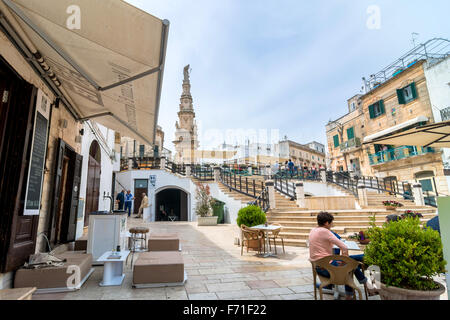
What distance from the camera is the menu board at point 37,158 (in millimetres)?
3469

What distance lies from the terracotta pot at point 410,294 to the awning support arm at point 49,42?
14.5 feet

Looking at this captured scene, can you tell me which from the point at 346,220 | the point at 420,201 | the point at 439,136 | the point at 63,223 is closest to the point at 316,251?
the point at 439,136

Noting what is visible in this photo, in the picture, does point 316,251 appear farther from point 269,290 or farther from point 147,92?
point 147,92

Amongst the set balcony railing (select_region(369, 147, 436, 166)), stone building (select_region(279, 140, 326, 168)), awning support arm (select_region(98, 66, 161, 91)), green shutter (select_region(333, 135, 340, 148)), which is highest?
stone building (select_region(279, 140, 326, 168))

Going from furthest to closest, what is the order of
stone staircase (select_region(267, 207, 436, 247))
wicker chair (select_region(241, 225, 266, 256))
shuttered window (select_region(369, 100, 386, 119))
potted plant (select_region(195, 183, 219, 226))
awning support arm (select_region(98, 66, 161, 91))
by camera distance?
shuttered window (select_region(369, 100, 386, 119)), potted plant (select_region(195, 183, 219, 226)), stone staircase (select_region(267, 207, 436, 247)), wicker chair (select_region(241, 225, 266, 256)), awning support arm (select_region(98, 66, 161, 91))

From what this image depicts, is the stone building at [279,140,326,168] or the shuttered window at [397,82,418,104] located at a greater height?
the stone building at [279,140,326,168]

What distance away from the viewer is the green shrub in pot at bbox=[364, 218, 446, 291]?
2422 mm

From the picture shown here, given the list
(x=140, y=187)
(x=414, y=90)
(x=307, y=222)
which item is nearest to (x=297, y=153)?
(x=414, y=90)

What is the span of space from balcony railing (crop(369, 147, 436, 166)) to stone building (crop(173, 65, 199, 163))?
55.3 feet

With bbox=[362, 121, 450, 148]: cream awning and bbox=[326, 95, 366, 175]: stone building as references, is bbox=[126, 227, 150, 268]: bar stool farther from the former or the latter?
bbox=[326, 95, 366, 175]: stone building

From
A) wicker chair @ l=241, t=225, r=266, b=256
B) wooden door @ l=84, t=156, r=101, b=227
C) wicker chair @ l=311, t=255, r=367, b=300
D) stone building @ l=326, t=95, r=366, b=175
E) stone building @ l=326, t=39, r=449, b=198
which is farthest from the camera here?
stone building @ l=326, t=95, r=366, b=175

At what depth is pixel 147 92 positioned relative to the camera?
360cm

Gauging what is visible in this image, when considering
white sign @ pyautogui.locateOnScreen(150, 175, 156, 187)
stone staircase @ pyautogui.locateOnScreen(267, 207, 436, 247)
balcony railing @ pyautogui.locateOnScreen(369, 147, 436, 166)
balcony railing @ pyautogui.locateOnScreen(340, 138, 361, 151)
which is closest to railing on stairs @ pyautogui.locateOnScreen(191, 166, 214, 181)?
white sign @ pyautogui.locateOnScreen(150, 175, 156, 187)

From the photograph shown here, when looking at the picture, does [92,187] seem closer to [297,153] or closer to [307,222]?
[307,222]
